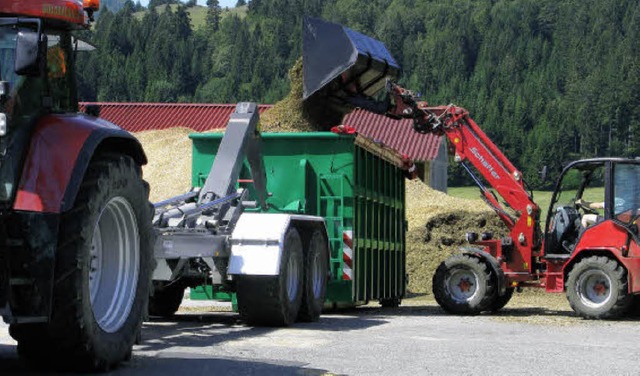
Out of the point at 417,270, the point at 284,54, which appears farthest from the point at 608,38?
the point at 417,270

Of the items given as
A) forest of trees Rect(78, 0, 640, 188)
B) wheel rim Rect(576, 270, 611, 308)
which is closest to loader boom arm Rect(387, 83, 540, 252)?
wheel rim Rect(576, 270, 611, 308)

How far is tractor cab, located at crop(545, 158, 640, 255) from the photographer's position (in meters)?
17.5

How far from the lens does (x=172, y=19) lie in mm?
189250

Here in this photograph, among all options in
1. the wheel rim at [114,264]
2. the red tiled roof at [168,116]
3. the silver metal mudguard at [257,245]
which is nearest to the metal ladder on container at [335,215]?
the silver metal mudguard at [257,245]

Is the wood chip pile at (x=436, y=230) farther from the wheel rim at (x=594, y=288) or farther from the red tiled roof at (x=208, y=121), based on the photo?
the red tiled roof at (x=208, y=121)

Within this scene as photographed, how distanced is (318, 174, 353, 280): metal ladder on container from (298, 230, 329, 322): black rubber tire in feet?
2.40

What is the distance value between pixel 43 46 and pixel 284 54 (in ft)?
540

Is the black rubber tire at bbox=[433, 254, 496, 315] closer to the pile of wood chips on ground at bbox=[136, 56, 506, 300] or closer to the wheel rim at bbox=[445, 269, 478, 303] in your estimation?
the wheel rim at bbox=[445, 269, 478, 303]

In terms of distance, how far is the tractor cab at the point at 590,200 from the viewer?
1745 cm

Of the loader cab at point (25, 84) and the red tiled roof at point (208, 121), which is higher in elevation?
the red tiled roof at point (208, 121)

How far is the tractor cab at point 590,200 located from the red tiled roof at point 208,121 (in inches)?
1026

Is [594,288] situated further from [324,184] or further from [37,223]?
[37,223]

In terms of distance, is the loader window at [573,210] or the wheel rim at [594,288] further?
the loader window at [573,210]

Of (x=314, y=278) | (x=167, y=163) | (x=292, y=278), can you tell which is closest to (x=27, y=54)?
(x=292, y=278)
